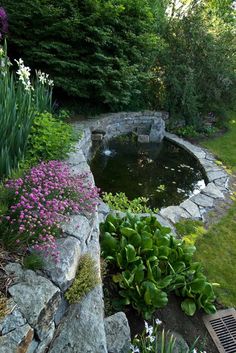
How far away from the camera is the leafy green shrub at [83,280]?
6.26 ft

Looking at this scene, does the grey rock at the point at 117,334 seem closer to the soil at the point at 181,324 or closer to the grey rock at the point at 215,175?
the soil at the point at 181,324

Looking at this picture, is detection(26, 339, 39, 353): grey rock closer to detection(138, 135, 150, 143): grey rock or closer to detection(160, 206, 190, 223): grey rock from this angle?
detection(160, 206, 190, 223): grey rock

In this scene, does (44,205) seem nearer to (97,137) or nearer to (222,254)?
(222,254)

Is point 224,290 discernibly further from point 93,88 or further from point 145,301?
point 93,88

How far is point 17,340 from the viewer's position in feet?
4.71

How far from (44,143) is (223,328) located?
2.39 meters

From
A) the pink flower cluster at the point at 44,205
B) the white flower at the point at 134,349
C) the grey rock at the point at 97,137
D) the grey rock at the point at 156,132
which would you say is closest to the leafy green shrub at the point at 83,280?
the pink flower cluster at the point at 44,205

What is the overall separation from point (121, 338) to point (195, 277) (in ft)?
3.45

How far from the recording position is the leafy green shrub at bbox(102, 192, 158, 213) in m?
4.28

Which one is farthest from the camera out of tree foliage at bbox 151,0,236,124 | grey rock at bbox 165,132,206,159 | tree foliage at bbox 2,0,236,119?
tree foliage at bbox 151,0,236,124

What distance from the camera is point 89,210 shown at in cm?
246

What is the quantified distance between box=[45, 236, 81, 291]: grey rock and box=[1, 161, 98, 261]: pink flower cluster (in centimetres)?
5

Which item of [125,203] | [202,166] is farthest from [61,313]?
[202,166]

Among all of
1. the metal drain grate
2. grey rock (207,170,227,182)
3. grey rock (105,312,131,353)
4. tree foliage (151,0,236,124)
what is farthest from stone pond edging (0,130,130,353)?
tree foliage (151,0,236,124)
